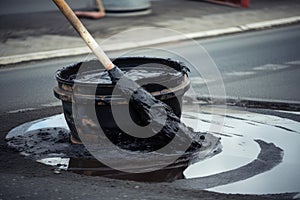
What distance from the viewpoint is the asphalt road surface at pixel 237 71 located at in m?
9.30

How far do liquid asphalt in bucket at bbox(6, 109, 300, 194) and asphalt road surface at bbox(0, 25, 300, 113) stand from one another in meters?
1.17

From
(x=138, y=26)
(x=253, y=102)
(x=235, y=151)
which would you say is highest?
(x=235, y=151)

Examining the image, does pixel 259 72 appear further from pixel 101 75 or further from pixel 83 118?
pixel 83 118

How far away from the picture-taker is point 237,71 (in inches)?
432

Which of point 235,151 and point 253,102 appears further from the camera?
point 253,102

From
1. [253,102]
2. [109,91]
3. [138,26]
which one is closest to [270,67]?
[253,102]

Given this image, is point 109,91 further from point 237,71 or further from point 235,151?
point 237,71

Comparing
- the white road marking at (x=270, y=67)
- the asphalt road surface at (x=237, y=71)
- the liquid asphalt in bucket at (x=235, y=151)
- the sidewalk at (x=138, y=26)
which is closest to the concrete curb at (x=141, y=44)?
the sidewalk at (x=138, y=26)

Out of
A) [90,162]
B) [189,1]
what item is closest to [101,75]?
[90,162]

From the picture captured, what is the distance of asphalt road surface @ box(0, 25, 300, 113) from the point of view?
→ 9.30 meters

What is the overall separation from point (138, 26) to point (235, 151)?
8.56 m

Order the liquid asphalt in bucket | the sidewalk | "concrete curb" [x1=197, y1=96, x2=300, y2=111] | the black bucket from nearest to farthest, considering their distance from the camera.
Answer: the liquid asphalt in bucket, the black bucket, "concrete curb" [x1=197, y1=96, x2=300, y2=111], the sidewalk

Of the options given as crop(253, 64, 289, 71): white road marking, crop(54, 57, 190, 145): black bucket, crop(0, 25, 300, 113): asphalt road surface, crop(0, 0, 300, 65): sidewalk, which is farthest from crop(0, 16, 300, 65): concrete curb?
crop(54, 57, 190, 145): black bucket

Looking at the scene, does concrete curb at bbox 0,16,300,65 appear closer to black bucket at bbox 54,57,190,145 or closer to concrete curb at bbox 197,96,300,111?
concrete curb at bbox 197,96,300,111
